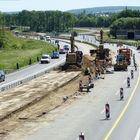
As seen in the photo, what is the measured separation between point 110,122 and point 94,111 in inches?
202

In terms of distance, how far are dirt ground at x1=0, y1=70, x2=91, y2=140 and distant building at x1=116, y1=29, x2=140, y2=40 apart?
13520cm

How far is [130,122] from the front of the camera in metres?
33.7

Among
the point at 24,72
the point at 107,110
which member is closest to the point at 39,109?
the point at 107,110

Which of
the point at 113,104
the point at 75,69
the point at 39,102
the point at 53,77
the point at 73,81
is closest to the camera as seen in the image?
the point at 113,104

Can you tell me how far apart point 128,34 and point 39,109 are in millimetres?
152898

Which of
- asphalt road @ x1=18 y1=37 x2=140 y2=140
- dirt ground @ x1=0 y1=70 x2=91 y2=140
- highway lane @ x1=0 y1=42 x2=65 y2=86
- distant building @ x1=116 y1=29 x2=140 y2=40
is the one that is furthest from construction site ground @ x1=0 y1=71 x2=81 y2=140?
distant building @ x1=116 y1=29 x2=140 y2=40

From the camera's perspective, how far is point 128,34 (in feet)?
626

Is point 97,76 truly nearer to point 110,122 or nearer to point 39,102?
point 39,102

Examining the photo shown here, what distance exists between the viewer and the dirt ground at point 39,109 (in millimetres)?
33500

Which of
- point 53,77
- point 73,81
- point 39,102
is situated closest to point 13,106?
point 39,102

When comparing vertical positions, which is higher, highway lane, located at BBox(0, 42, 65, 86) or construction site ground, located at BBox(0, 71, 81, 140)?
construction site ground, located at BBox(0, 71, 81, 140)

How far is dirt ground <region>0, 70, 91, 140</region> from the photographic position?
33.5 m

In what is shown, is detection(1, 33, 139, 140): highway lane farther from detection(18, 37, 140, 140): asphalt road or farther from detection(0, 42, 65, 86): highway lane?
detection(0, 42, 65, 86): highway lane

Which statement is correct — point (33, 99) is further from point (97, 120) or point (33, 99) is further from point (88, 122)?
point (88, 122)
